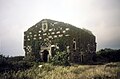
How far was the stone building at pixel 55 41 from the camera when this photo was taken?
24.0 meters

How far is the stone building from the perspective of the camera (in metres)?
24.0

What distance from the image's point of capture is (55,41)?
→ 24.6 m

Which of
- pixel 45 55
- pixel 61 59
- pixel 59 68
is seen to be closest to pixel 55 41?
pixel 45 55

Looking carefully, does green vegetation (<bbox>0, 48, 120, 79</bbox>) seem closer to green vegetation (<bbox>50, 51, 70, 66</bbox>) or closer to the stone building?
green vegetation (<bbox>50, 51, 70, 66</bbox>)

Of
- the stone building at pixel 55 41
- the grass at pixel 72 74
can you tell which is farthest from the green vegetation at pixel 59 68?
the stone building at pixel 55 41

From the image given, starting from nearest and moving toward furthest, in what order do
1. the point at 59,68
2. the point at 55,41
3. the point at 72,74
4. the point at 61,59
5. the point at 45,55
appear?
the point at 72,74 < the point at 59,68 < the point at 61,59 < the point at 55,41 < the point at 45,55

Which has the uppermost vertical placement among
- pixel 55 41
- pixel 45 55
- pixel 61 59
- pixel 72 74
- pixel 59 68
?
pixel 55 41

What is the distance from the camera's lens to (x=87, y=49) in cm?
2738

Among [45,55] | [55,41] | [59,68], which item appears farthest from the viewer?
[45,55]

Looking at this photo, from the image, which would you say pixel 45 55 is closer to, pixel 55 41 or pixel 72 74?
pixel 55 41

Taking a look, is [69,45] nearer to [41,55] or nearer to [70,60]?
[70,60]

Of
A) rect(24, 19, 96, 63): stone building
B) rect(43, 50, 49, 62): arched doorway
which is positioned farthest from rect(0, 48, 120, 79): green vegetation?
rect(43, 50, 49, 62): arched doorway

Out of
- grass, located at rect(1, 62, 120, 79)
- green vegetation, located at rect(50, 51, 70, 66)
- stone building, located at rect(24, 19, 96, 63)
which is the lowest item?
grass, located at rect(1, 62, 120, 79)

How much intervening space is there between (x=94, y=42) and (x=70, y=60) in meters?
8.13
